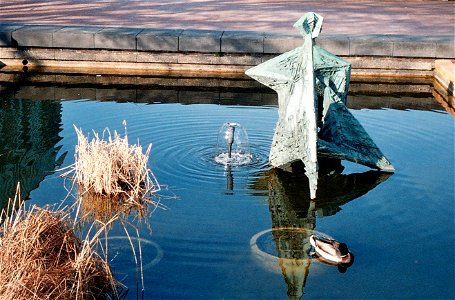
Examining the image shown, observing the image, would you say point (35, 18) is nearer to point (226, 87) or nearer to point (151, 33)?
point (151, 33)

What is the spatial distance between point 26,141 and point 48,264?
4.93 metres

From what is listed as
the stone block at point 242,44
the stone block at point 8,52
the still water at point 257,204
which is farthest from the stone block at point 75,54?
the still water at point 257,204

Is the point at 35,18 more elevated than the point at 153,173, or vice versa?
the point at 35,18

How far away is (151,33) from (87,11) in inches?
178

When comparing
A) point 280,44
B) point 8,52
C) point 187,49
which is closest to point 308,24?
point 280,44

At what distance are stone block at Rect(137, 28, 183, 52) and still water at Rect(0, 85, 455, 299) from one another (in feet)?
7.54

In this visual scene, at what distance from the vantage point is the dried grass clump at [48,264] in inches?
220

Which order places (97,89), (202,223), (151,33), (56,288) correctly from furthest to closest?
(151,33) → (97,89) → (202,223) → (56,288)

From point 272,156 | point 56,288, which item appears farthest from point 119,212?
point 56,288

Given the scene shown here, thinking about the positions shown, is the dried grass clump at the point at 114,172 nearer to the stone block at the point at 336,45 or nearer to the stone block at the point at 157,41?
the stone block at the point at 157,41

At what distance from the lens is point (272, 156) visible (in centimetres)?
912

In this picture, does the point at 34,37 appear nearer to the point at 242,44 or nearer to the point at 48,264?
the point at 242,44

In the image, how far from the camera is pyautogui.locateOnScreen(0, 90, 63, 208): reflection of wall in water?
9.13m

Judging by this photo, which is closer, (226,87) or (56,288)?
(56,288)
